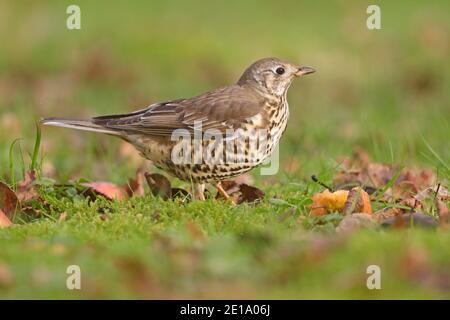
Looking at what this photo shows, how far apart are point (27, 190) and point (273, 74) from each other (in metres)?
2.13

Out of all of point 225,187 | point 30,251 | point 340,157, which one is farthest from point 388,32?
point 30,251

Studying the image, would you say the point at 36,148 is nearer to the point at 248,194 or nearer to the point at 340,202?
Answer: the point at 248,194

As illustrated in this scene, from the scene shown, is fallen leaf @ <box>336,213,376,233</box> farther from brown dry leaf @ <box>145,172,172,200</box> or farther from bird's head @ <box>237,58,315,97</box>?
bird's head @ <box>237,58,315,97</box>

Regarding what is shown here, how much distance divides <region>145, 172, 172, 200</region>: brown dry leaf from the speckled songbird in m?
0.20

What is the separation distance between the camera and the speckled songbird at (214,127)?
677cm

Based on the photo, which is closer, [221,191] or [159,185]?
[159,185]

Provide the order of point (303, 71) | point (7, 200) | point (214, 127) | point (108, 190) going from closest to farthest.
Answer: point (7, 200) → point (108, 190) → point (214, 127) → point (303, 71)

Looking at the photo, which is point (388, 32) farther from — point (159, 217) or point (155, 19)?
point (159, 217)

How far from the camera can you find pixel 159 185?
6.66 meters

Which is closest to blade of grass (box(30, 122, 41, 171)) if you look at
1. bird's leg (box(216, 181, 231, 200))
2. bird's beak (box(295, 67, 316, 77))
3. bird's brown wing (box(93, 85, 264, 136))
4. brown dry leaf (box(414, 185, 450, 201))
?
bird's brown wing (box(93, 85, 264, 136))

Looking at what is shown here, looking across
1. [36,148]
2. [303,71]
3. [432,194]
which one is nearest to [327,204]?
[432,194]

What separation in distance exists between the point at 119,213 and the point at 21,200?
723mm

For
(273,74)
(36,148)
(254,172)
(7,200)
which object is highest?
(273,74)

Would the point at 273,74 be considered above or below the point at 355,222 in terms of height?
above
